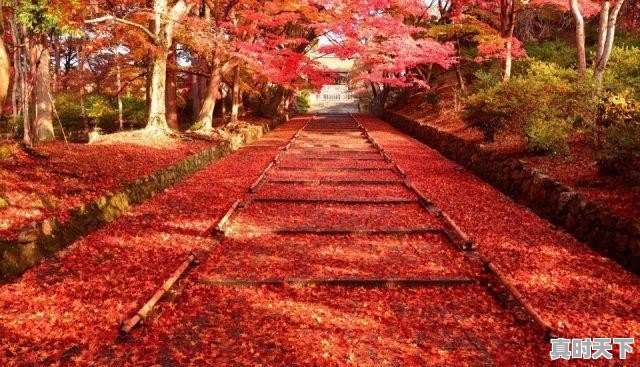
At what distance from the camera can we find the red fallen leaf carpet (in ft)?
12.7

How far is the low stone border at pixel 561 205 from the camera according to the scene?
592cm

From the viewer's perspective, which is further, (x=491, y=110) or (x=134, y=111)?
(x=134, y=111)

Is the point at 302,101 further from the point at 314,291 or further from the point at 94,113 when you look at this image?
the point at 314,291

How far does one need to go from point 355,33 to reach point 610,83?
12.3 metres

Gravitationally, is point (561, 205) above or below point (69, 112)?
below

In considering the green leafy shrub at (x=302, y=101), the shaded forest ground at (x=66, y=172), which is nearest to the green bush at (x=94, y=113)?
the shaded forest ground at (x=66, y=172)

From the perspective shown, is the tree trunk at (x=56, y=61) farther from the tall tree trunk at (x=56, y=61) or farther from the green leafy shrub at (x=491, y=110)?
the green leafy shrub at (x=491, y=110)

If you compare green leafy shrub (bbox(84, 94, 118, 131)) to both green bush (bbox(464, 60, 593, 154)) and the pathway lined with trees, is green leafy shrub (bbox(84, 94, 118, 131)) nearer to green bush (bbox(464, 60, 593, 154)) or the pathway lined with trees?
the pathway lined with trees

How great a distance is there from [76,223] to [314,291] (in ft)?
12.8

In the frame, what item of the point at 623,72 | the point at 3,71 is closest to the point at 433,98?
the point at 623,72

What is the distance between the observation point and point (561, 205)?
25.0ft

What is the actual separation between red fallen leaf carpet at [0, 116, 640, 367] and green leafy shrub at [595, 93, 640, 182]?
5.31 feet

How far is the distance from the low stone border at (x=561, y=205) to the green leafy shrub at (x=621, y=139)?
0.95 metres

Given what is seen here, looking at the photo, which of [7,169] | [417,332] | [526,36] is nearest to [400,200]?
[417,332]
